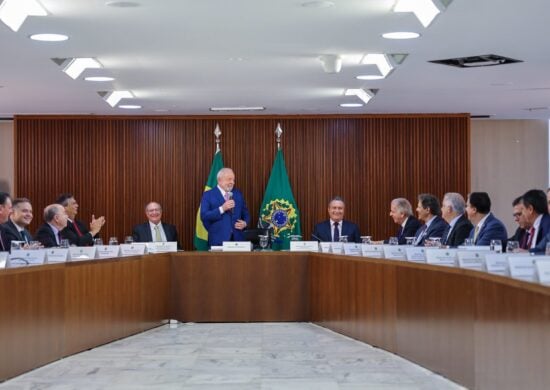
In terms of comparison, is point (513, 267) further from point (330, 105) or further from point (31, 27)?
point (330, 105)

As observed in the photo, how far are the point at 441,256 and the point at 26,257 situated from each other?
9.90ft

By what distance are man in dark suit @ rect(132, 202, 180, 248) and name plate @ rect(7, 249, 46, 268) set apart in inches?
175

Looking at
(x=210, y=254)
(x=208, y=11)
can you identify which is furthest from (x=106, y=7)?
(x=210, y=254)

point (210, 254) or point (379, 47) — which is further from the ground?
point (379, 47)

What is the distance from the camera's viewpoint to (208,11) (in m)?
7.14

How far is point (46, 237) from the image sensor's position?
973 centimetres

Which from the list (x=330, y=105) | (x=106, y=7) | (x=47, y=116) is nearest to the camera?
(x=106, y=7)

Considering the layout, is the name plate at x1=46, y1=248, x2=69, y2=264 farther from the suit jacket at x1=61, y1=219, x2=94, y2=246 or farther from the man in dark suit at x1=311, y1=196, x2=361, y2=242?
the man in dark suit at x1=311, y1=196, x2=361, y2=242

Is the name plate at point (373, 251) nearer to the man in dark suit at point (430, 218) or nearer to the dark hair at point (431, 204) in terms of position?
the man in dark suit at point (430, 218)

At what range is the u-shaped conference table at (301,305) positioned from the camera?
16.9 feet

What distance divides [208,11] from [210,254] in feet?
14.4

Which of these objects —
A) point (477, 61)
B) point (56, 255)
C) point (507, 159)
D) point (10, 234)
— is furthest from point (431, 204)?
point (507, 159)

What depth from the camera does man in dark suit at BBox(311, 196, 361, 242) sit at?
39.1 feet

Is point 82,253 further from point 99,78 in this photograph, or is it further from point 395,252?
point 395,252
